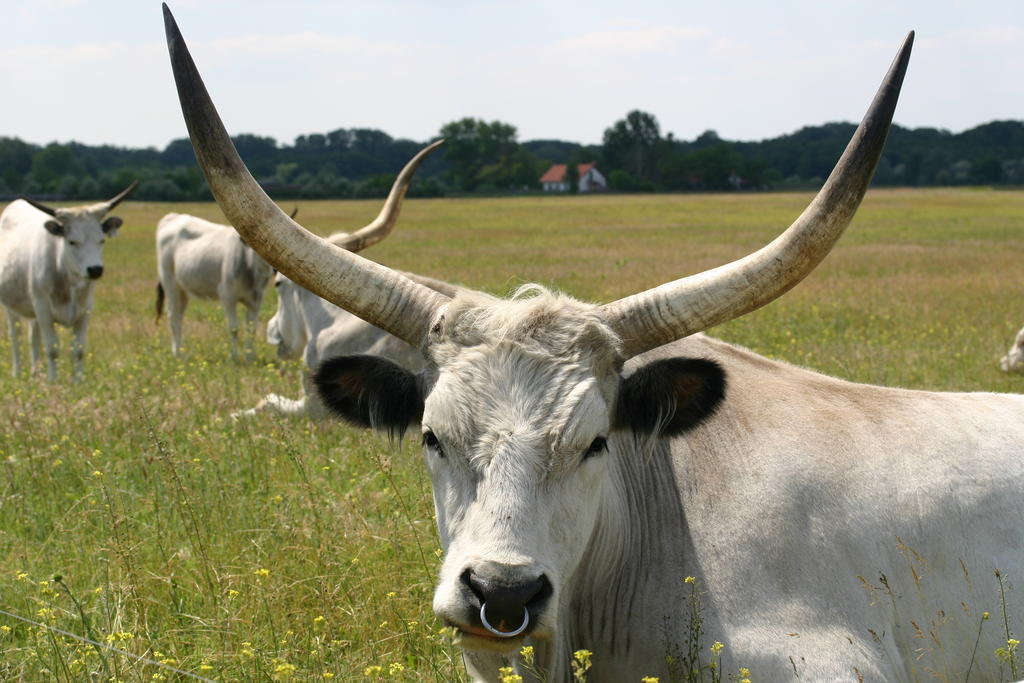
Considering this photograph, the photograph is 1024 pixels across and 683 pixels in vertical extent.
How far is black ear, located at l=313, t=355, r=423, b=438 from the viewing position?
4.00 m

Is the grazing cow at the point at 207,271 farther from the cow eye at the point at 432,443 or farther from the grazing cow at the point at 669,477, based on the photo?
the cow eye at the point at 432,443

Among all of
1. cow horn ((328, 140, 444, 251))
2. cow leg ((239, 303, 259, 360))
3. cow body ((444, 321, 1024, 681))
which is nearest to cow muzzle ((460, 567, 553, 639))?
cow body ((444, 321, 1024, 681))

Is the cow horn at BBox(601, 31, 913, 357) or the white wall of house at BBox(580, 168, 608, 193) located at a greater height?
the cow horn at BBox(601, 31, 913, 357)

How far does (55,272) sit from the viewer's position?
13.6m

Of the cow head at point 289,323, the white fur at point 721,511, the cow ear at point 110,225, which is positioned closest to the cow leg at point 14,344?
the cow ear at point 110,225

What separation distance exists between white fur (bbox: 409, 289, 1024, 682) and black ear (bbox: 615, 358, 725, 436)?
0.10 metres

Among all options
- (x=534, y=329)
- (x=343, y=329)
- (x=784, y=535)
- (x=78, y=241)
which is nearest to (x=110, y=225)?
(x=78, y=241)

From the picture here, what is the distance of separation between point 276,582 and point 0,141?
396ft

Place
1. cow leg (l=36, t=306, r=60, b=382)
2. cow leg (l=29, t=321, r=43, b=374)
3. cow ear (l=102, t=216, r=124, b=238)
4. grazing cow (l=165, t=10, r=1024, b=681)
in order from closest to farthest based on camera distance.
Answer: grazing cow (l=165, t=10, r=1024, b=681) → cow leg (l=36, t=306, r=60, b=382) → cow leg (l=29, t=321, r=43, b=374) → cow ear (l=102, t=216, r=124, b=238)

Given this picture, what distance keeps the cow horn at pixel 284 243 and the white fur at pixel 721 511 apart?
0.22 metres

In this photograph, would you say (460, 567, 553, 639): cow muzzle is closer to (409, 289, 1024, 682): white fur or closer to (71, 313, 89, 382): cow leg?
(409, 289, 1024, 682): white fur

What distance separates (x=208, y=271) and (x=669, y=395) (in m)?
13.9

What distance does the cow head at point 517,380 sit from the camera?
3.24 meters

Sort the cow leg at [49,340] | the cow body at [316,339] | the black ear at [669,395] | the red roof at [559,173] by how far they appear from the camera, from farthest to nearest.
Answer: the red roof at [559,173], the cow leg at [49,340], the cow body at [316,339], the black ear at [669,395]
